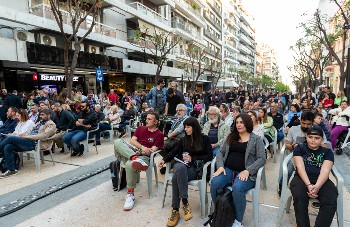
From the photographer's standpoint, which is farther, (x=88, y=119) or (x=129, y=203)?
(x=88, y=119)

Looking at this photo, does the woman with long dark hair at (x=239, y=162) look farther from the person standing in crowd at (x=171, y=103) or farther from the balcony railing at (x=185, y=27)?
the balcony railing at (x=185, y=27)

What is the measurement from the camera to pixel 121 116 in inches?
379

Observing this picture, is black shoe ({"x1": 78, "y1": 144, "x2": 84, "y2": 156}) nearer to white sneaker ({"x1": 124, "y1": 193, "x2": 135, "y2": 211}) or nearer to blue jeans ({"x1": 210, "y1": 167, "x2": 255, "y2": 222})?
white sneaker ({"x1": 124, "y1": 193, "x2": 135, "y2": 211})

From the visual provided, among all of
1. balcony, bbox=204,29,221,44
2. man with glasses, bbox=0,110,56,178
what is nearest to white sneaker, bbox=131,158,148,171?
man with glasses, bbox=0,110,56,178

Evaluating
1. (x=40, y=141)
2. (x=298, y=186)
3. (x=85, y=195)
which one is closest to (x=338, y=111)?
(x=298, y=186)

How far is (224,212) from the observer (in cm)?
291

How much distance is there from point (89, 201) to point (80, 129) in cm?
315

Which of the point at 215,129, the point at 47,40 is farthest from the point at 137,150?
the point at 47,40

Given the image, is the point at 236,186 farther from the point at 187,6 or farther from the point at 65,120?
the point at 187,6

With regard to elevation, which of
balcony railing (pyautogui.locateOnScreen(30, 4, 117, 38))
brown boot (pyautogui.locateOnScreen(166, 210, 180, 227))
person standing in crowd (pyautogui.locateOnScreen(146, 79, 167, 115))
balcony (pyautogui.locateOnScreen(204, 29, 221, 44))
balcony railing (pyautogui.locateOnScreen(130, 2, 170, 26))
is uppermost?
balcony (pyautogui.locateOnScreen(204, 29, 221, 44))

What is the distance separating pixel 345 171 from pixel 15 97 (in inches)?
430

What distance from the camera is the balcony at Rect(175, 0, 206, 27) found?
33556 mm

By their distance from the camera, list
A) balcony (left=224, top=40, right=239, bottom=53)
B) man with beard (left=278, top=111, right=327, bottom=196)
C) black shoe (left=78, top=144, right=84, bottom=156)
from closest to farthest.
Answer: man with beard (left=278, top=111, right=327, bottom=196), black shoe (left=78, top=144, right=84, bottom=156), balcony (left=224, top=40, right=239, bottom=53)

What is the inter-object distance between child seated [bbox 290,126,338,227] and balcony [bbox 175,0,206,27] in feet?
106
